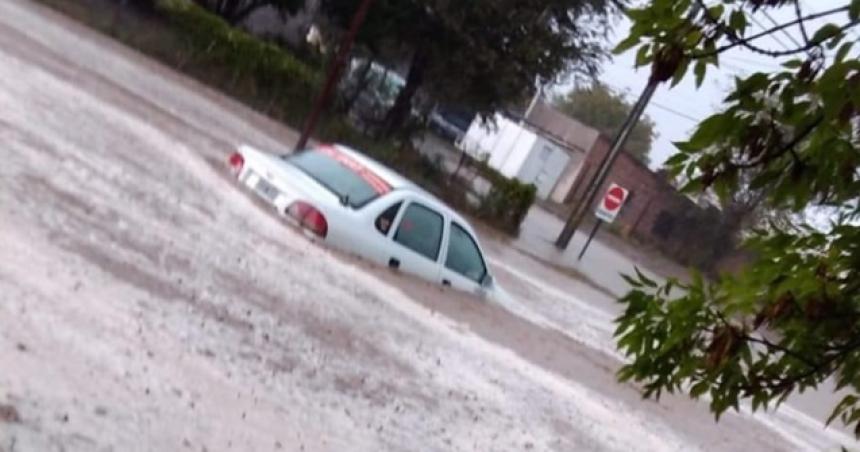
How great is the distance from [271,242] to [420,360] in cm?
234

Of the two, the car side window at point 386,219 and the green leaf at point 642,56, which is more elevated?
the green leaf at point 642,56

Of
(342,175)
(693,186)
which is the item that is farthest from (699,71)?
(342,175)

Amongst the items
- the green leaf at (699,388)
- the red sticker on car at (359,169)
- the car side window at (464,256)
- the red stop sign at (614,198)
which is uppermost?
the red stop sign at (614,198)

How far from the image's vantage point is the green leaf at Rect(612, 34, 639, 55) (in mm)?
3391

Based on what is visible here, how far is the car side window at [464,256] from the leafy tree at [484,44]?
1792 cm

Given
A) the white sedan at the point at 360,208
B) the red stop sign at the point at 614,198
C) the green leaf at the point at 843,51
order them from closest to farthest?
1. the green leaf at the point at 843,51
2. the white sedan at the point at 360,208
3. the red stop sign at the point at 614,198

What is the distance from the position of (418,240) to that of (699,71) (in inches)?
428

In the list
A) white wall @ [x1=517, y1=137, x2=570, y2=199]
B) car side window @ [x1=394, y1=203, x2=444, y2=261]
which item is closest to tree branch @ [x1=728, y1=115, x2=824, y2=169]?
car side window @ [x1=394, y1=203, x2=444, y2=261]

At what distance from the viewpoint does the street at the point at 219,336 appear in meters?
6.64

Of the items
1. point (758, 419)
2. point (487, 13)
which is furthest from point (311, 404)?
point (487, 13)

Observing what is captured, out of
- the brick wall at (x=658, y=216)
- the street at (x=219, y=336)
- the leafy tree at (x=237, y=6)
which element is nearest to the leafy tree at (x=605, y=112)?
the brick wall at (x=658, y=216)

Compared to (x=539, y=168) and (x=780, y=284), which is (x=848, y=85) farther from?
(x=539, y=168)

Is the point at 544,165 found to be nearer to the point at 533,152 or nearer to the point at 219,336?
the point at 533,152

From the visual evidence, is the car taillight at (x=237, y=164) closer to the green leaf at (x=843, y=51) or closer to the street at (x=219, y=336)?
the street at (x=219, y=336)
